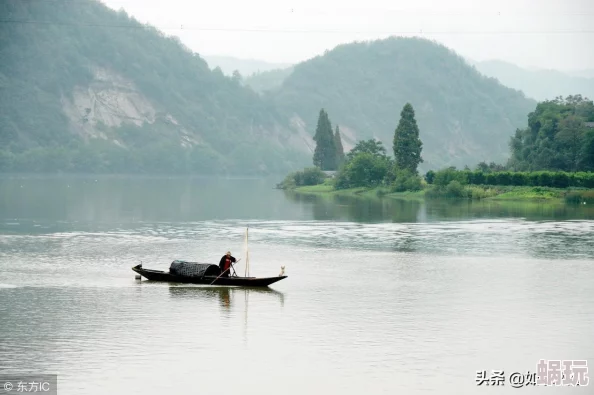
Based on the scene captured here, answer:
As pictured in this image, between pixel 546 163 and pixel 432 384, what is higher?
pixel 546 163

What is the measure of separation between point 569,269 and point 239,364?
32858 millimetres

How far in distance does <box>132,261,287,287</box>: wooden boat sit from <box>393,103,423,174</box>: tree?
105 metres

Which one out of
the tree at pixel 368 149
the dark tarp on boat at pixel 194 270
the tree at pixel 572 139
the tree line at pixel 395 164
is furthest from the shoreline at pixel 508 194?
the dark tarp on boat at pixel 194 270

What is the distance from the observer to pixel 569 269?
A: 63.2 m

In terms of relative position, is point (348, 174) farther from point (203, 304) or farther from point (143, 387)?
point (143, 387)

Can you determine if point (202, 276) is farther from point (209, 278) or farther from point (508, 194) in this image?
point (508, 194)

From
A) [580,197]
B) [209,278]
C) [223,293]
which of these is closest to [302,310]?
[223,293]

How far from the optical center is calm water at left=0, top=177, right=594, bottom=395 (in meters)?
35.7

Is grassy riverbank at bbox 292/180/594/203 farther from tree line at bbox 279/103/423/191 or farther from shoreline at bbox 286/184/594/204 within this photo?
tree line at bbox 279/103/423/191

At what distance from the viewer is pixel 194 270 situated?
5375cm

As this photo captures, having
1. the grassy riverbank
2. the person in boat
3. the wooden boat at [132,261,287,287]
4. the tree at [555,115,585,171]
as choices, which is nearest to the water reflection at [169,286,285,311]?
the wooden boat at [132,261,287,287]

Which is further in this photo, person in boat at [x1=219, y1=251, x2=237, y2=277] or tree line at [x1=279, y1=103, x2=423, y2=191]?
tree line at [x1=279, y1=103, x2=423, y2=191]

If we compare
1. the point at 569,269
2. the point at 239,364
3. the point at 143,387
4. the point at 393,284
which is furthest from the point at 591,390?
the point at 569,269

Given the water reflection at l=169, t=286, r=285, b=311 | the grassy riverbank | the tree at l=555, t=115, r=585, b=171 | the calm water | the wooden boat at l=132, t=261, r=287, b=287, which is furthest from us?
the tree at l=555, t=115, r=585, b=171
